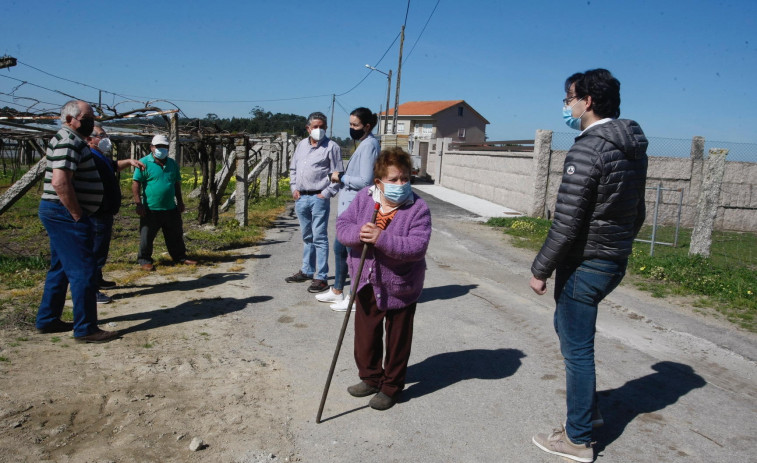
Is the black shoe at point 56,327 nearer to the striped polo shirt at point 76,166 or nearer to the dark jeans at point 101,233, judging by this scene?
the dark jeans at point 101,233

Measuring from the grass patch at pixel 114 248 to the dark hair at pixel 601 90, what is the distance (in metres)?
4.62

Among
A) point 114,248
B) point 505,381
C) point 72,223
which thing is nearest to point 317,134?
point 72,223

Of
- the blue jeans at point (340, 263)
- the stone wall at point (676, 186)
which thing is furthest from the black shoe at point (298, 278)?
the stone wall at point (676, 186)

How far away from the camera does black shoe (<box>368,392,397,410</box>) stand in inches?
138

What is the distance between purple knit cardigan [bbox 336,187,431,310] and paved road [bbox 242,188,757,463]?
2.48 feet

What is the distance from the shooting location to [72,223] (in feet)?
14.4

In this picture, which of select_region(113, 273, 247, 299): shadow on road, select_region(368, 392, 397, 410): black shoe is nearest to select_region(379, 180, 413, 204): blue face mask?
select_region(368, 392, 397, 410): black shoe

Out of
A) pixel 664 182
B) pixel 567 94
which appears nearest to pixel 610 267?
pixel 567 94

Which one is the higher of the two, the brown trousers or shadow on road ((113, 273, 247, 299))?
the brown trousers

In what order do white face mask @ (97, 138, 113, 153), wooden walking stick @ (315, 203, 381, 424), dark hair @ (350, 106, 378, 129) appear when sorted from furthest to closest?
white face mask @ (97, 138, 113, 153)
dark hair @ (350, 106, 378, 129)
wooden walking stick @ (315, 203, 381, 424)

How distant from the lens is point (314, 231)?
6.27 metres

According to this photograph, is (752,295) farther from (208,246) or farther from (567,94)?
→ (208,246)

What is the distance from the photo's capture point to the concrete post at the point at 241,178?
1039 cm

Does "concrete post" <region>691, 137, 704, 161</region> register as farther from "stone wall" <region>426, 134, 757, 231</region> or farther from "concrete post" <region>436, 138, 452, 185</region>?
"concrete post" <region>436, 138, 452, 185</region>
